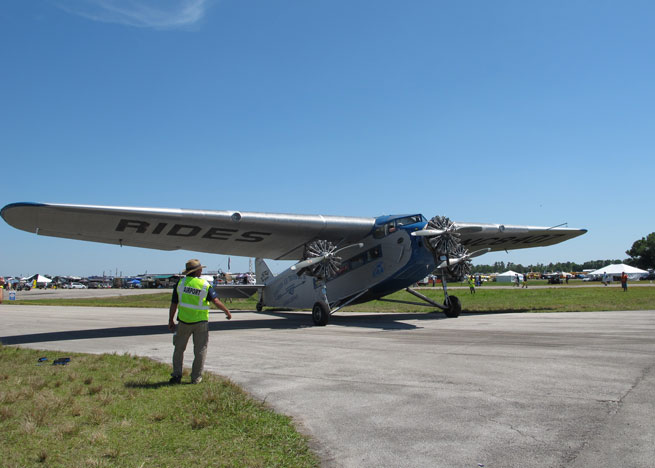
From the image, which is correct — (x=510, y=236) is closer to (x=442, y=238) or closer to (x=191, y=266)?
(x=442, y=238)

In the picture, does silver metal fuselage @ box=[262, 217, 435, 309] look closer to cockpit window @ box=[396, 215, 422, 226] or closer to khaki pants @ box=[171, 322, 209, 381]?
cockpit window @ box=[396, 215, 422, 226]

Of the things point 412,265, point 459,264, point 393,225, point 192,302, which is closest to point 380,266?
point 412,265

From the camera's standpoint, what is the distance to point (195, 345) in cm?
738

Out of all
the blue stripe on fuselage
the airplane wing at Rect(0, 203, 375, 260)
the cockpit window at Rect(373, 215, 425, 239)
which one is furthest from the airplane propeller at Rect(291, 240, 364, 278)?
the blue stripe on fuselage

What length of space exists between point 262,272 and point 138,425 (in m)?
24.3

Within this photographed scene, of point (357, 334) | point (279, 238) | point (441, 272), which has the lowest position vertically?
point (357, 334)

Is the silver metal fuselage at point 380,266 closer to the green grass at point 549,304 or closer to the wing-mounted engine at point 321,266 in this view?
the wing-mounted engine at point 321,266

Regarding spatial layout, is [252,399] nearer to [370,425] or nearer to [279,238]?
[370,425]

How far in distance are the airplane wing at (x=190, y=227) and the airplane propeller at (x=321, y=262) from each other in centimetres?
82

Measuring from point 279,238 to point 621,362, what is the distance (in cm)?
1390

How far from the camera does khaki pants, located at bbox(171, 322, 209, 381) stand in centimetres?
736

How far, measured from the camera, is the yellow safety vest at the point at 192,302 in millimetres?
7430

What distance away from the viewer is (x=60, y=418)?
5.43 meters

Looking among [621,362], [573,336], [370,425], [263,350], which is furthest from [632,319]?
[370,425]
